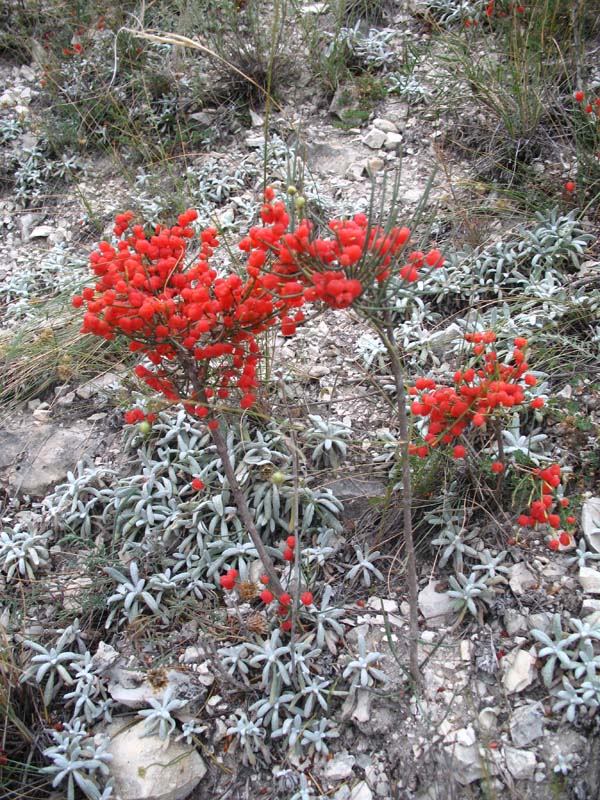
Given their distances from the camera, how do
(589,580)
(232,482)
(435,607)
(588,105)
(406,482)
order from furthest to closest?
1. (588,105)
2. (435,607)
3. (589,580)
4. (232,482)
5. (406,482)

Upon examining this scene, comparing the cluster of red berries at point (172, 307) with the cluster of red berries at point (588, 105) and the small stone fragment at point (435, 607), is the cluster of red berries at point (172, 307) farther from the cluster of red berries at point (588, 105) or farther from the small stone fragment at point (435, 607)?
the cluster of red berries at point (588, 105)

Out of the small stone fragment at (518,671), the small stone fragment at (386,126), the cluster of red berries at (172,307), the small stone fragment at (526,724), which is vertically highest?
the cluster of red berries at (172,307)

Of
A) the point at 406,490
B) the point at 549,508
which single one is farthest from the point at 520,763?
the point at 406,490

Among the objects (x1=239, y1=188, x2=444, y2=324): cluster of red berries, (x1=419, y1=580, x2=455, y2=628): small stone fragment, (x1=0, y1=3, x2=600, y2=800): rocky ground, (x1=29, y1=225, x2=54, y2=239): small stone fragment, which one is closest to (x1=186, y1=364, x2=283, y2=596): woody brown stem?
(x1=0, y1=3, x2=600, y2=800): rocky ground

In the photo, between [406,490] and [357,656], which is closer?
[406,490]

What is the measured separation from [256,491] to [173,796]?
41.1 inches

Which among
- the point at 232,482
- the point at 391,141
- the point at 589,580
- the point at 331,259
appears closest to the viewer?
the point at 331,259

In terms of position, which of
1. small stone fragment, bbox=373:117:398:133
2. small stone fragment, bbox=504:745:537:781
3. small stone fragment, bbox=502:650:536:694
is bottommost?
small stone fragment, bbox=504:745:537:781

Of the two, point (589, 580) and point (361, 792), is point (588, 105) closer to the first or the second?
point (589, 580)

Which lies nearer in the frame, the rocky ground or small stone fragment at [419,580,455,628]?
the rocky ground

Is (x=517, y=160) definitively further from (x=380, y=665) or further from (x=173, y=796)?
(x=173, y=796)

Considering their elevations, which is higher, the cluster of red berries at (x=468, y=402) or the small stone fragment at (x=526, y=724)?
the cluster of red berries at (x=468, y=402)

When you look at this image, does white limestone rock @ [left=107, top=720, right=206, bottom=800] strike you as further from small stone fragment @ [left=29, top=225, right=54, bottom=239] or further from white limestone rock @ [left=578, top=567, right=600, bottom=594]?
small stone fragment @ [left=29, top=225, right=54, bottom=239]

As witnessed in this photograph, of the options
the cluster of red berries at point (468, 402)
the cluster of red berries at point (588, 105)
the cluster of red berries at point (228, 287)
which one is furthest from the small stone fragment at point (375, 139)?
the cluster of red berries at point (228, 287)
